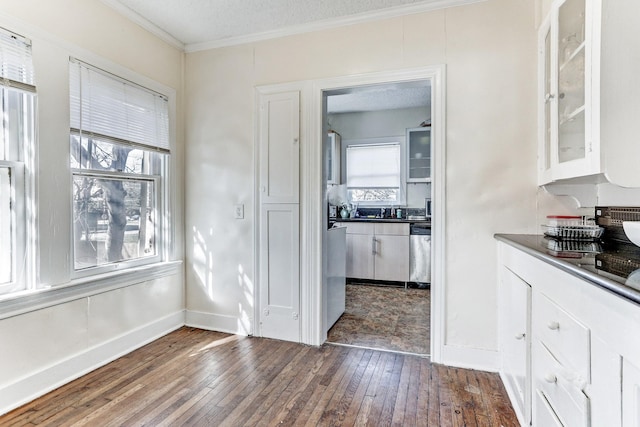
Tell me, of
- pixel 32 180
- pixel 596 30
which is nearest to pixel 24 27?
pixel 32 180

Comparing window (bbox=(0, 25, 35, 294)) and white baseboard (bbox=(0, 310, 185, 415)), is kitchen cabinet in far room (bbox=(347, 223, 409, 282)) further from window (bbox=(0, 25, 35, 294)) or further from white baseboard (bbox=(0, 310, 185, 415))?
window (bbox=(0, 25, 35, 294))

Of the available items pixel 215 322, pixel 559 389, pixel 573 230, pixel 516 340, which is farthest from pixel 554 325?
pixel 215 322

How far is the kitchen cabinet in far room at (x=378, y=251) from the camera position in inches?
172

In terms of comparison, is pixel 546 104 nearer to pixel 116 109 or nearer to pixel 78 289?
pixel 116 109

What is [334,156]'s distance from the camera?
5102 mm

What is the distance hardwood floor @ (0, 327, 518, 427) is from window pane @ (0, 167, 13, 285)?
0.74 metres

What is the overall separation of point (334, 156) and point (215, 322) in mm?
3087

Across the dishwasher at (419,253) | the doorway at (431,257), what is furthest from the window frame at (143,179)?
the dishwasher at (419,253)

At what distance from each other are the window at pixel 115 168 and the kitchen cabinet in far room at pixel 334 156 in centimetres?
263

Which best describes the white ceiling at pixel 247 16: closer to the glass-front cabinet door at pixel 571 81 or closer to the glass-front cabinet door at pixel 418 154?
the glass-front cabinet door at pixel 571 81

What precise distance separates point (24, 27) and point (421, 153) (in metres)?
4.33

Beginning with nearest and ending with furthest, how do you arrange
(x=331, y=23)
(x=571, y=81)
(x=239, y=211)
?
(x=571, y=81) → (x=331, y=23) → (x=239, y=211)

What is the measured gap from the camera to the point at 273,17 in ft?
8.18

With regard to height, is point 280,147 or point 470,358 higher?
point 280,147
